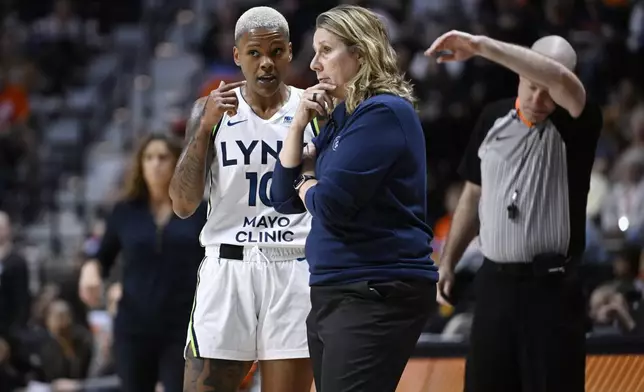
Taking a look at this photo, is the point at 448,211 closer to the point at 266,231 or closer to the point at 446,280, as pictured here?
the point at 446,280

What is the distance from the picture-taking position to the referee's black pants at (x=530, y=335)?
17.9 feet

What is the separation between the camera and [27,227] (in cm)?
1506

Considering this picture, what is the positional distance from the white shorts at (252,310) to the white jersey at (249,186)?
0.07 m

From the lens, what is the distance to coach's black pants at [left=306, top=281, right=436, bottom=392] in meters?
4.54

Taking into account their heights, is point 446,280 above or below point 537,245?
below

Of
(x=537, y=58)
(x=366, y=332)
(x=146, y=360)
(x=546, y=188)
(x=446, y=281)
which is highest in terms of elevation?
(x=537, y=58)

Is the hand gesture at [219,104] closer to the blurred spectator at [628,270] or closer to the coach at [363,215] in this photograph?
the coach at [363,215]

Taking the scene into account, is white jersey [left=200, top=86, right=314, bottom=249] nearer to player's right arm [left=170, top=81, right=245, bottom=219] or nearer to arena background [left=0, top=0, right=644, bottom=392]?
player's right arm [left=170, top=81, right=245, bottom=219]

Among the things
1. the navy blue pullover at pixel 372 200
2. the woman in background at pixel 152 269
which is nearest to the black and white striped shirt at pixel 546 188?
the navy blue pullover at pixel 372 200

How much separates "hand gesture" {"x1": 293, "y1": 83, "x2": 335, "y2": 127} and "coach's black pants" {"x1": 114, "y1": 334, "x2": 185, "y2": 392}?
8.60 feet

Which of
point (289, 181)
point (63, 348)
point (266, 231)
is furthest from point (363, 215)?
point (63, 348)

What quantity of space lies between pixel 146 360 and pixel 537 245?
97.0 inches

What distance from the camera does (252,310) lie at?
17.6 ft

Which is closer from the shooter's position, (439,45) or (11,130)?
(439,45)
